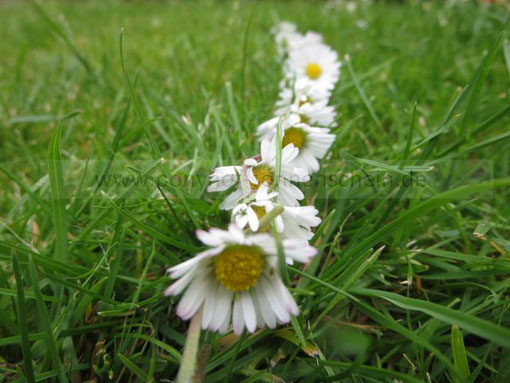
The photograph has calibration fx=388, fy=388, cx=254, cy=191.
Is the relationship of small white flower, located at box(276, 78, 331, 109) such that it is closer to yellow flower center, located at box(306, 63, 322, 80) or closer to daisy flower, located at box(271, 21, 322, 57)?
yellow flower center, located at box(306, 63, 322, 80)

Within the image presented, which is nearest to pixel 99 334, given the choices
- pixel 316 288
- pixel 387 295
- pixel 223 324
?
pixel 223 324

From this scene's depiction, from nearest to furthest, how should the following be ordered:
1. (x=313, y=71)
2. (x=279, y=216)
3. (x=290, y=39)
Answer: (x=279, y=216) → (x=313, y=71) → (x=290, y=39)

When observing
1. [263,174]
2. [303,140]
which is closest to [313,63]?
A: [303,140]

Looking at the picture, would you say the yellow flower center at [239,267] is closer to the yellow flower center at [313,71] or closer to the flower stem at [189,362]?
the flower stem at [189,362]

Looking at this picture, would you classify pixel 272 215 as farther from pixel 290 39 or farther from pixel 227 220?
pixel 290 39

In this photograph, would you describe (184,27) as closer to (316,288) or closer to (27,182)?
(27,182)

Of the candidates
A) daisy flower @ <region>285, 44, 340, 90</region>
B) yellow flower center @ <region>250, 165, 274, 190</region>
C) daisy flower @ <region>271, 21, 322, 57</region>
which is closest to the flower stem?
yellow flower center @ <region>250, 165, 274, 190</region>

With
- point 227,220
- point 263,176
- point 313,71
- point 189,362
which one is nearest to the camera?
point 189,362
